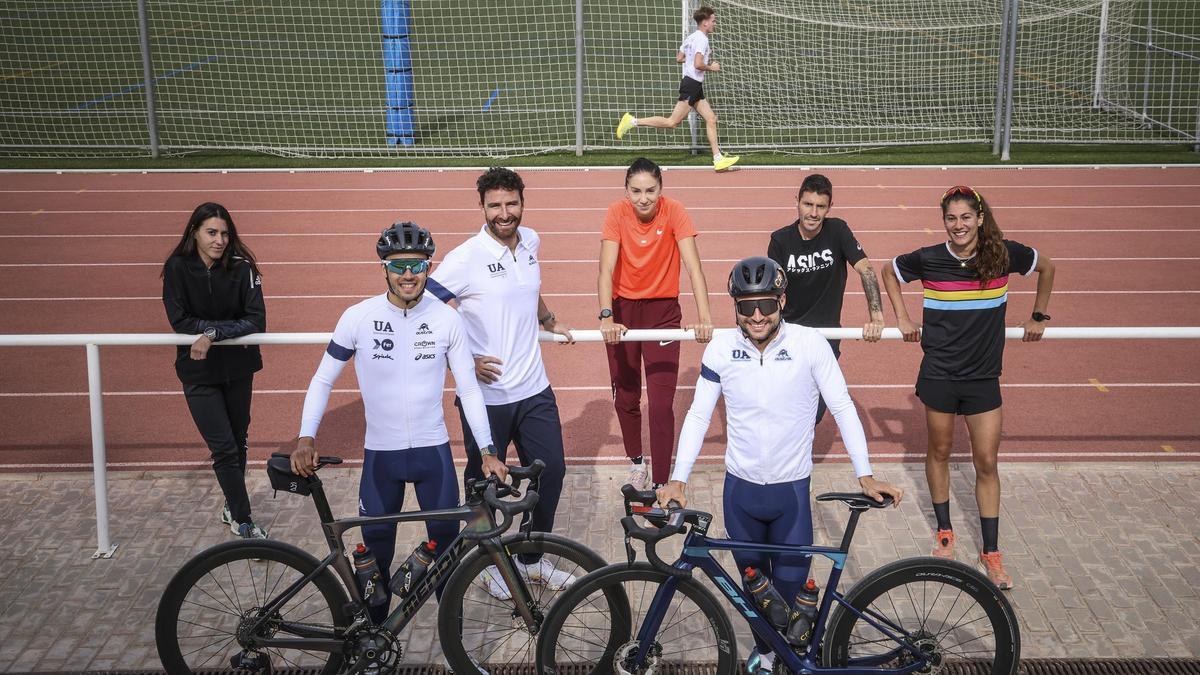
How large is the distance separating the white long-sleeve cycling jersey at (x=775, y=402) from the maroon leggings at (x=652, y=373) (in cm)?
184

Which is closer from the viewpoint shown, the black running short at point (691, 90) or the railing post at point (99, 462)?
the railing post at point (99, 462)

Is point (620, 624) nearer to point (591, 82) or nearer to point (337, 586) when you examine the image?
point (337, 586)

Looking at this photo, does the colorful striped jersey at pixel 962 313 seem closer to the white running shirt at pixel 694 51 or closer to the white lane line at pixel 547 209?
the white lane line at pixel 547 209

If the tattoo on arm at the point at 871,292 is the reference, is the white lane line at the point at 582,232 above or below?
below

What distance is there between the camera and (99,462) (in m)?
6.08

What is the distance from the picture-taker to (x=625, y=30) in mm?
26641

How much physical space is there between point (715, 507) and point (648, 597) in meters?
1.95

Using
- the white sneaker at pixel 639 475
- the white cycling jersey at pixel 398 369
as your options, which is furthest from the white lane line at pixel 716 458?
the white cycling jersey at pixel 398 369

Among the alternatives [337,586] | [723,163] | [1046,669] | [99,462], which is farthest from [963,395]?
[723,163]

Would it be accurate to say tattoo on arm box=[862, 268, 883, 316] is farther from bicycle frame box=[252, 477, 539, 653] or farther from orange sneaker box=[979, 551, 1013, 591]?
bicycle frame box=[252, 477, 539, 653]

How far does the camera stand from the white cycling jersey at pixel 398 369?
16.1 ft

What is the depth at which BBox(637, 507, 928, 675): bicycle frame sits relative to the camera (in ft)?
Result: 14.4

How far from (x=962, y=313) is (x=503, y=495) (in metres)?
2.56

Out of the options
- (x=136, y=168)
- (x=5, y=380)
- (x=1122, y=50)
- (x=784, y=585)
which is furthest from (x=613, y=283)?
(x=1122, y=50)
